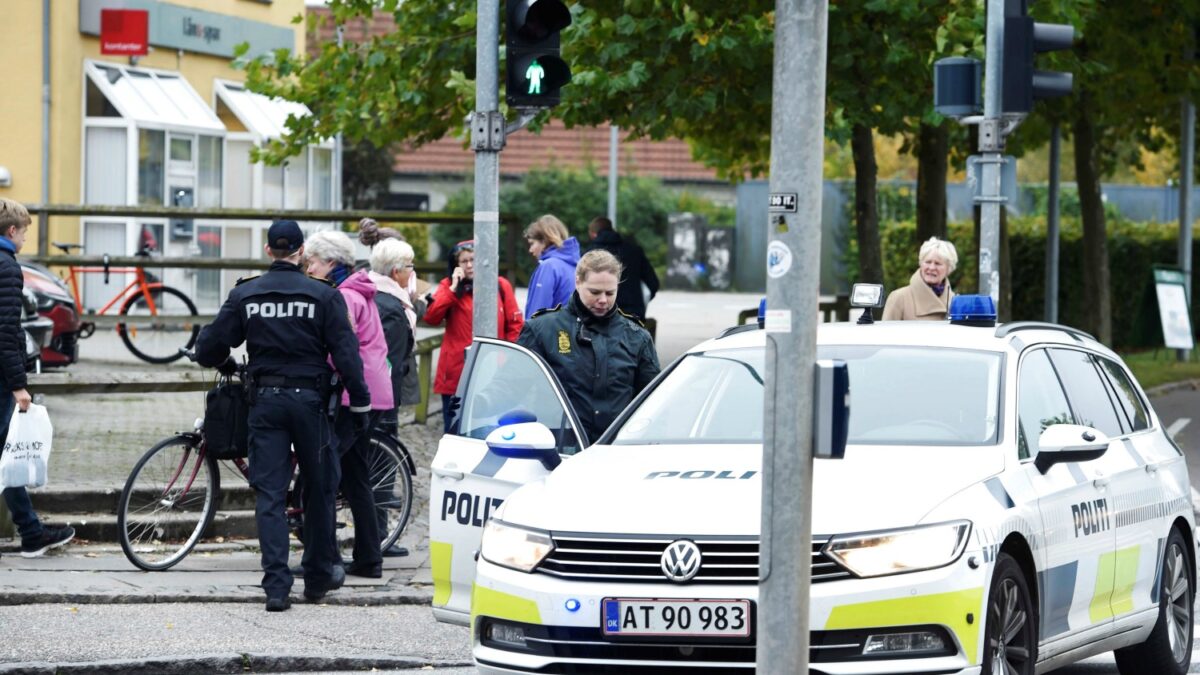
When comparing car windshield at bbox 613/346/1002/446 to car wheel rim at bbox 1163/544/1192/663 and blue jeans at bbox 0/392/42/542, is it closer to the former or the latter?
car wheel rim at bbox 1163/544/1192/663

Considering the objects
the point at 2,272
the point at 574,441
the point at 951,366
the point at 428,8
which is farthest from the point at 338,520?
the point at 428,8

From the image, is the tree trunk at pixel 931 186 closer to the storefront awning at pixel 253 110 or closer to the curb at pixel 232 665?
the storefront awning at pixel 253 110

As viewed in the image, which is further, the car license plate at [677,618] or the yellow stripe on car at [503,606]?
the yellow stripe on car at [503,606]

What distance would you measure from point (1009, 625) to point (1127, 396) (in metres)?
2.36

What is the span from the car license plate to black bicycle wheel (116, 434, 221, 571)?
4.70m

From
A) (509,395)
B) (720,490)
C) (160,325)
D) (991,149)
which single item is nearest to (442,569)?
(509,395)

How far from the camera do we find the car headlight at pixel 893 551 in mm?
6164

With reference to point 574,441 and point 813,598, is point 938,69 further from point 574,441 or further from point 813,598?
point 813,598

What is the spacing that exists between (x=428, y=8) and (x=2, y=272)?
32.8 feet

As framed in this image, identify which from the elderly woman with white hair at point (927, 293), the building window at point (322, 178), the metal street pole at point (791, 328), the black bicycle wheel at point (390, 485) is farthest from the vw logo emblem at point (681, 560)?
the building window at point (322, 178)

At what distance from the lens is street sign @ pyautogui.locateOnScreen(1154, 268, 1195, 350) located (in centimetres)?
2780

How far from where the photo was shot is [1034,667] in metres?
6.73

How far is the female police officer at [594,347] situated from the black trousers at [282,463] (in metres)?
1.43

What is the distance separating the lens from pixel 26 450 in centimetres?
1034
